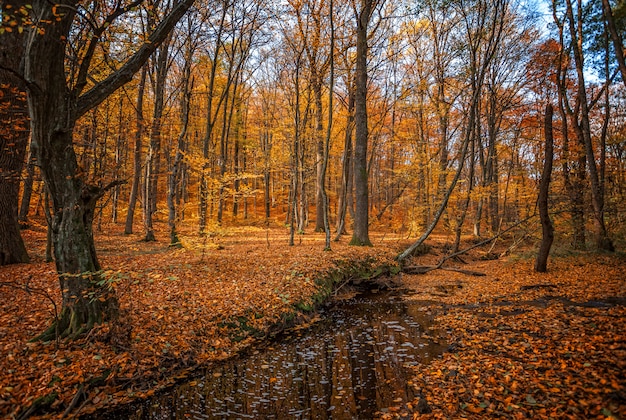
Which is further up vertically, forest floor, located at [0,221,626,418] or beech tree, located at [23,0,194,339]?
beech tree, located at [23,0,194,339]

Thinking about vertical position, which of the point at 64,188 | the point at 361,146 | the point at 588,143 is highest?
the point at 361,146

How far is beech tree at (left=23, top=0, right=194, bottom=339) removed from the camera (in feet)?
16.1

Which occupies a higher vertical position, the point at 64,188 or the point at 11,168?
the point at 11,168

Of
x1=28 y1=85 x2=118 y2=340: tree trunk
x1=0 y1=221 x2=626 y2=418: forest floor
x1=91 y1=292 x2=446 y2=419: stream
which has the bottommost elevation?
x1=91 y1=292 x2=446 y2=419: stream

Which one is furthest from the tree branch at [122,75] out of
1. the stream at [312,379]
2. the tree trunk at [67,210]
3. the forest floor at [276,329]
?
the stream at [312,379]

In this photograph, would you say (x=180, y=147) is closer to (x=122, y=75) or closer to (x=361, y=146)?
(x=122, y=75)

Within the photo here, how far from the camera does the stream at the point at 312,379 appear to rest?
456 centimetres

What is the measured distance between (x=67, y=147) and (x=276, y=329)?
562cm

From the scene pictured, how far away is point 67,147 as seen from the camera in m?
5.29

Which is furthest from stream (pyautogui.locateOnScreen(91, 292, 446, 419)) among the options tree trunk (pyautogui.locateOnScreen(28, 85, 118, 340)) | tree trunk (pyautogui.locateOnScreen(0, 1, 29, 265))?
tree trunk (pyautogui.locateOnScreen(0, 1, 29, 265))

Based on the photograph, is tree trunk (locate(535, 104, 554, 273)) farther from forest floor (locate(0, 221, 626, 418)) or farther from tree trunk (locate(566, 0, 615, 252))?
tree trunk (locate(566, 0, 615, 252))

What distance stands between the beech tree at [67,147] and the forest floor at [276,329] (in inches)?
14.0

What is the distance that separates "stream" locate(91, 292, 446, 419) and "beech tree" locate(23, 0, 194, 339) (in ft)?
6.32

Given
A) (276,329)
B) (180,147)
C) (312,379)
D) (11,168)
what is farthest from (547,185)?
(11,168)
